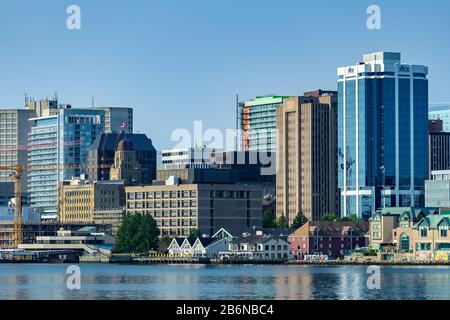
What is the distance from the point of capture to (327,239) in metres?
193

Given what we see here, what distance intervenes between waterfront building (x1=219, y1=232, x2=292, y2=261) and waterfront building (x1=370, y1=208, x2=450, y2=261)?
42.8ft

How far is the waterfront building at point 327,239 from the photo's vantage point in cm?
19188

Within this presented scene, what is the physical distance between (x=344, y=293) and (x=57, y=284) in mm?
24948

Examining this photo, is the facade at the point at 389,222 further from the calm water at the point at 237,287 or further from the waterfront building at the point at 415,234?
the calm water at the point at 237,287

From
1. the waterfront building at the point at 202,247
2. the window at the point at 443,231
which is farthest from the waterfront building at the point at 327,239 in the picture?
the window at the point at 443,231

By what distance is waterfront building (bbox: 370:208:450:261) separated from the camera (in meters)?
173

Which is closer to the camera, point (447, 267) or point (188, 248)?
point (447, 267)

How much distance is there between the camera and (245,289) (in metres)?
99.2

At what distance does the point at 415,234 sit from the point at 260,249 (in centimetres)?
2314

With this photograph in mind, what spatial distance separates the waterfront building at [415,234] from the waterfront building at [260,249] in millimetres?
13054

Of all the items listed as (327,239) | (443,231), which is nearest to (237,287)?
(443,231)
